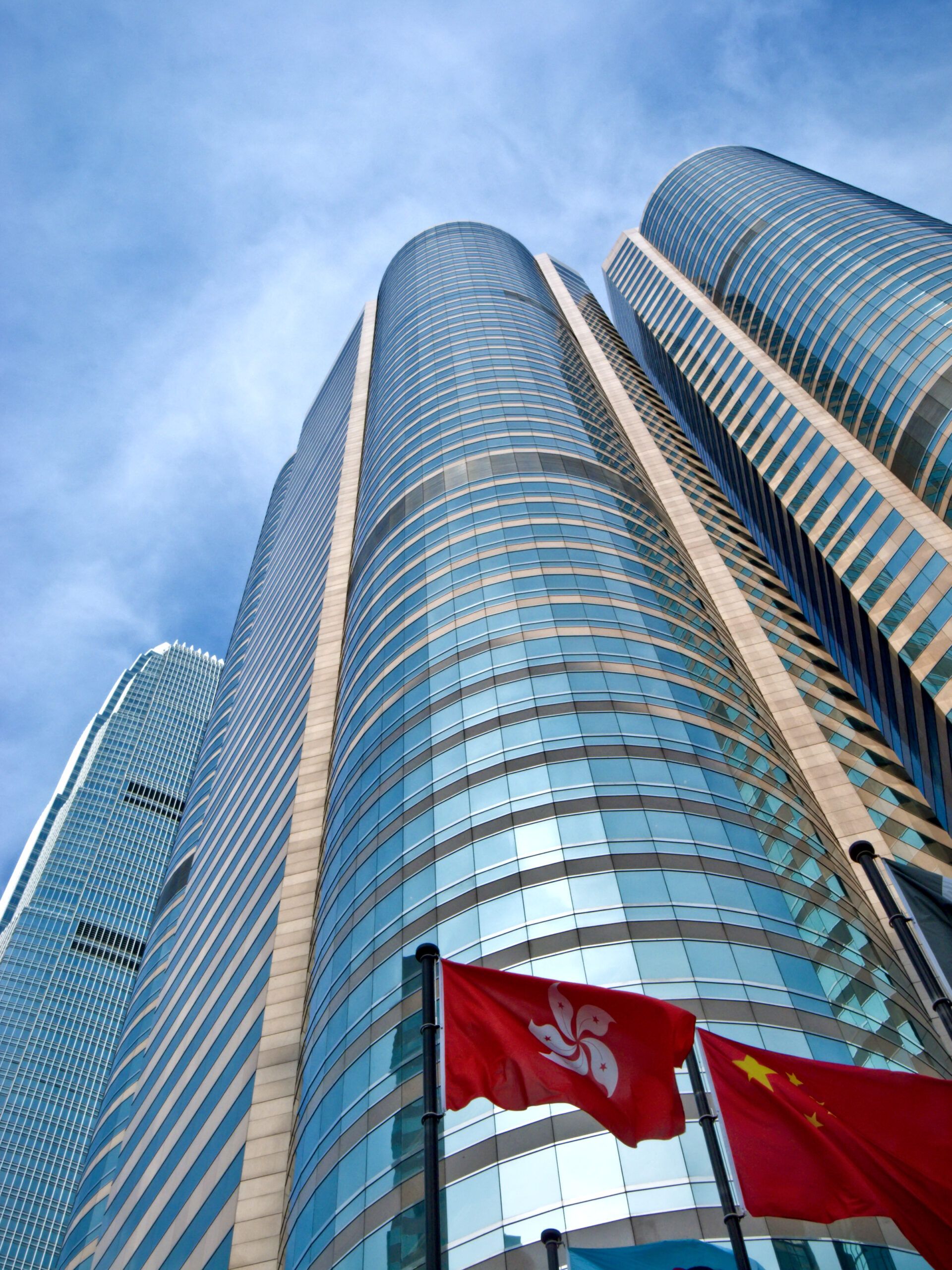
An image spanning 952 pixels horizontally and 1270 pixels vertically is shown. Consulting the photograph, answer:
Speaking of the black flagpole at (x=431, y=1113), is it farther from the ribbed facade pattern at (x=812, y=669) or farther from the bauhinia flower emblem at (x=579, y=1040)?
the ribbed facade pattern at (x=812, y=669)

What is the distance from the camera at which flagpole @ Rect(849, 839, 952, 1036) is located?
14727 mm

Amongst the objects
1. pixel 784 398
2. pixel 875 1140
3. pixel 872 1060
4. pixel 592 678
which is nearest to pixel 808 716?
pixel 592 678

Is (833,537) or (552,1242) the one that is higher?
(833,537)

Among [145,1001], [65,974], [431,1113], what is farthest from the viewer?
[65,974]

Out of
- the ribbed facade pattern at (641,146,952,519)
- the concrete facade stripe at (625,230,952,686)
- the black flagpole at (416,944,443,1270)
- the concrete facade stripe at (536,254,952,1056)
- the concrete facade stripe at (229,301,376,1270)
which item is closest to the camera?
the black flagpole at (416,944,443,1270)

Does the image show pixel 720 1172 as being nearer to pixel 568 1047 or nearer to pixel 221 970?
pixel 568 1047

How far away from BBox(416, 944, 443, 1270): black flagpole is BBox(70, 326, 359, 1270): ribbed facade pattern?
24.2m

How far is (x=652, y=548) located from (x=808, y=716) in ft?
40.1

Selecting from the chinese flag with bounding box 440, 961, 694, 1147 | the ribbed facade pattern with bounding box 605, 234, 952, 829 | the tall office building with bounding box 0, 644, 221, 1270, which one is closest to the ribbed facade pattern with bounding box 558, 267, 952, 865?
the ribbed facade pattern with bounding box 605, 234, 952, 829

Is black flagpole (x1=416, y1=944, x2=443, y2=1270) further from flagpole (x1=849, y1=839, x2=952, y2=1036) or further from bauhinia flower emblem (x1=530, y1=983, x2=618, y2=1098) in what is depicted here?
flagpole (x1=849, y1=839, x2=952, y2=1036)

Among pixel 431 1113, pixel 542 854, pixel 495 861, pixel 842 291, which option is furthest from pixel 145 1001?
pixel 842 291

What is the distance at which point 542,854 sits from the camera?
3278 cm

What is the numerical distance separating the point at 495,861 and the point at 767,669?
29.2m

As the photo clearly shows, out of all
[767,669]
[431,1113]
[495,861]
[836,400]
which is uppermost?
[836,400]
